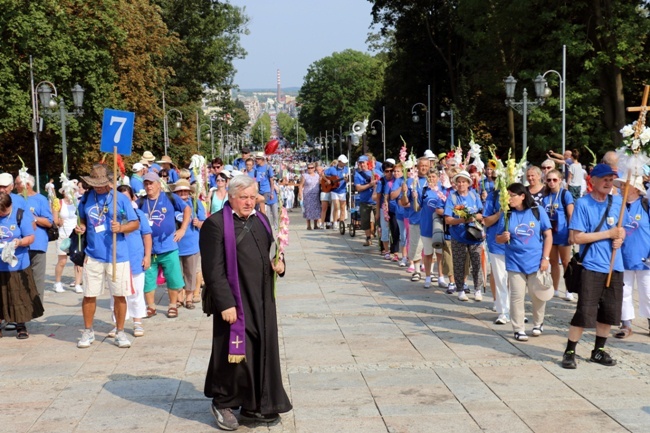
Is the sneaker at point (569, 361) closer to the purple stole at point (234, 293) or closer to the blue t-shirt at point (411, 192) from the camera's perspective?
the purple stole at point (234, 293)

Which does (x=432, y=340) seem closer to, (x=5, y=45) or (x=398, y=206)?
(x=398, y=206)

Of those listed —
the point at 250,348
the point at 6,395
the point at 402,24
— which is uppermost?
the point at 402,24

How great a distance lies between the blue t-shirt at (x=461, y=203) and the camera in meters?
11.4

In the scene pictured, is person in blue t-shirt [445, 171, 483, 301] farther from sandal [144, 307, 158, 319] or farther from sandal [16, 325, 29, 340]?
sandal [16, 325, 29, 340]

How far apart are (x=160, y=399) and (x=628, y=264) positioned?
514cm

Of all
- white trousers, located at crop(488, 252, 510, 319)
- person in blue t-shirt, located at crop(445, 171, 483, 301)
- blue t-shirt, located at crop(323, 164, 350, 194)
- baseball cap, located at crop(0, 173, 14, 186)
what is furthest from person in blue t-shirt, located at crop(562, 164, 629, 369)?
blue t-shirt, located at crop(323, 164, 350, 194)

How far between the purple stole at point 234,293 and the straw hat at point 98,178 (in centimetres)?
325

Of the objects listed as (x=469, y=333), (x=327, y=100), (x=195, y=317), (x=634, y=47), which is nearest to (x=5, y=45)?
(x=634, y=47)

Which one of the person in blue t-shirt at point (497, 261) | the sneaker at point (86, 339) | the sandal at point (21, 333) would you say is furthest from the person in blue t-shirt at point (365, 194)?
the sneaker at point (86, 339)

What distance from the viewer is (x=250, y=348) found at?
6199mm

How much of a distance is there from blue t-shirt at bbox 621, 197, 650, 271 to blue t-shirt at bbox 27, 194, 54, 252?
6.87 m

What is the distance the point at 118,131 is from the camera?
381 inches

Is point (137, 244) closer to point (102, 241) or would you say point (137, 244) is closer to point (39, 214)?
point (102, 241)

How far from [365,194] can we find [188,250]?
26.1ft
